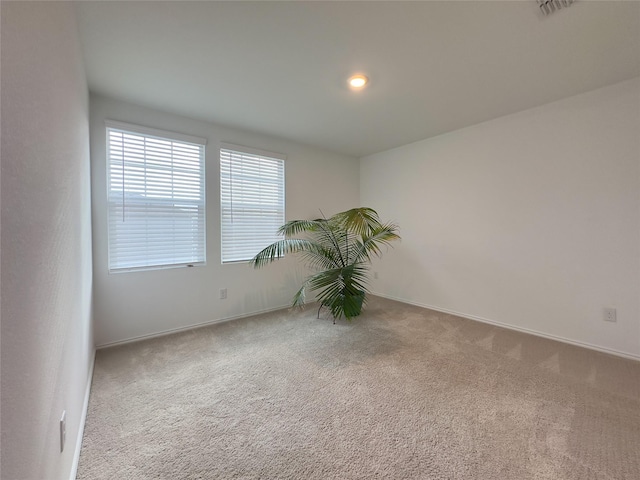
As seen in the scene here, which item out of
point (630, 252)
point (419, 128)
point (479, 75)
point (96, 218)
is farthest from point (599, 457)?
point (96, 218)

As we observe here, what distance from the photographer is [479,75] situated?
2166mm

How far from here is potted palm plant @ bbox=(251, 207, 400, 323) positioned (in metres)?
2.94

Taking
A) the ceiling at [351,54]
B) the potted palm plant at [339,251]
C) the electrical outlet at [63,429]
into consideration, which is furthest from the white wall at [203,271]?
the electrical outlet at [63,429]

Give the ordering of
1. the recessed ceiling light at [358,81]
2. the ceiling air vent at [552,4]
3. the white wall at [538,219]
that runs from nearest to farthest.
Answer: the ceiling air vent at [552,4]
the recessed ceiling light at [358,81]
the white wall at [538,219]

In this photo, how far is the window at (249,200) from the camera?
10.6 ft

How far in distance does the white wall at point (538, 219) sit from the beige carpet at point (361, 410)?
427mm

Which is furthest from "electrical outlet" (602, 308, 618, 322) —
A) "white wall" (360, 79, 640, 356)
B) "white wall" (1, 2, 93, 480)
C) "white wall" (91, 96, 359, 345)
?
"white wall" (1, 2, 93, 480)

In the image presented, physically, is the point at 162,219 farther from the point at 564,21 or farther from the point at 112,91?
the point at 564,21

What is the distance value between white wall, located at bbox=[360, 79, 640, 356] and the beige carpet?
43cm

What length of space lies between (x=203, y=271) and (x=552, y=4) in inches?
141

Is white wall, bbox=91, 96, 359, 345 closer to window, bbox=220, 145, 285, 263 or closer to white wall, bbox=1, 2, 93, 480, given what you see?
window, bbox=220, 145, 285, 263

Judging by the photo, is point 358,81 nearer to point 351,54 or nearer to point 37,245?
point 351,54

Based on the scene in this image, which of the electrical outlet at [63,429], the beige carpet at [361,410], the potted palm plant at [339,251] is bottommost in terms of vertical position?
the beige carpet at [361,410]

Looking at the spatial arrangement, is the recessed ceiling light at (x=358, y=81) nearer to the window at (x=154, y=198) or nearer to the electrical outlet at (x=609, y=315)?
the window at (x=154, y=198)
